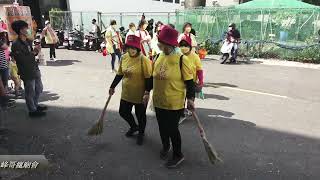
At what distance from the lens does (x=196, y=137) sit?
632 centimetres

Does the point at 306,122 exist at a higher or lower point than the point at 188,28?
lower

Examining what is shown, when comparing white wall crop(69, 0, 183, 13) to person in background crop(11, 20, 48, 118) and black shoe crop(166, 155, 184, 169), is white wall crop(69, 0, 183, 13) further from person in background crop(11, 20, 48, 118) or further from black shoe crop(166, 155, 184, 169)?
black shoe crop(166, 155, 184, 169)

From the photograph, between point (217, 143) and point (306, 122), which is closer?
point (217, 143)

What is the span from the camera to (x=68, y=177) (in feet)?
16.3

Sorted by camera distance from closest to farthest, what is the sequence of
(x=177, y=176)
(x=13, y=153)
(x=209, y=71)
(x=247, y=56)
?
(x=177, y=176), (x=13, y=153), (x=209, y=71), (x=247, y=56)

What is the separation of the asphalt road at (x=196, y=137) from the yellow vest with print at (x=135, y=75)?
0.83m

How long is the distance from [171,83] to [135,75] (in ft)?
2.89

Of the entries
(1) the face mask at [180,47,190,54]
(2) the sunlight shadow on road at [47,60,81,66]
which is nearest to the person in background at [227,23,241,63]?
(2) the sunlight shadow on road at [47,60,81,66]

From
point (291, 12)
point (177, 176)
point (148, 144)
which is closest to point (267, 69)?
point (291, 12)

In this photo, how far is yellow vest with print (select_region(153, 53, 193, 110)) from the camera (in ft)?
16.2

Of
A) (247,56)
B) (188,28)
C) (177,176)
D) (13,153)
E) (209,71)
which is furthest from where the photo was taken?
(247,56)

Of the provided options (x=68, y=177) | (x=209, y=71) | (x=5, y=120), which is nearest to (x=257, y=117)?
(x=68, y=177)

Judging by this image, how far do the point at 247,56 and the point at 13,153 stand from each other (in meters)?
12.6

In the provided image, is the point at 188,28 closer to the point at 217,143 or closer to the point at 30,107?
the point at 217,143
